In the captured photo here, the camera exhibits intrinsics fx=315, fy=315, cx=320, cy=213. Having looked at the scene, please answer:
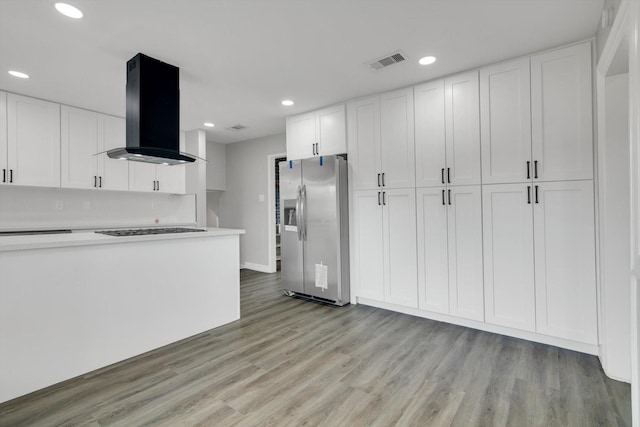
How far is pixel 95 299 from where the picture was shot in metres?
2.35

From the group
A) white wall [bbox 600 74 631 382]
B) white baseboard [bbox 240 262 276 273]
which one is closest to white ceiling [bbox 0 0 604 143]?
white wall [bbox 600 74 631 382]

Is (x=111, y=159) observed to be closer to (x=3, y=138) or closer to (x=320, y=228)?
(x=3, y=138)

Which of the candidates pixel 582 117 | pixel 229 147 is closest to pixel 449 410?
pixel 582 117

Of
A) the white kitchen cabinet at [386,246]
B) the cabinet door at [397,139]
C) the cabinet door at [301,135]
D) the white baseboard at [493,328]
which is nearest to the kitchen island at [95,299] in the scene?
the white kitchen cabinet at [386,246]

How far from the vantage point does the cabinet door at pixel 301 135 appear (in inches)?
169

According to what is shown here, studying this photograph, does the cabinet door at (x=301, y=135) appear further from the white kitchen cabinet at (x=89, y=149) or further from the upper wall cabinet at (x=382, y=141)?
the white kitchen cabinet at (x=89, y=149)

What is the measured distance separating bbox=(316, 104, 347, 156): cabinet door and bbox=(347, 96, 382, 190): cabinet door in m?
0.09

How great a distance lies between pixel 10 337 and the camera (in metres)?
1.98

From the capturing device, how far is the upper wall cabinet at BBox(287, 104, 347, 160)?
4020mm

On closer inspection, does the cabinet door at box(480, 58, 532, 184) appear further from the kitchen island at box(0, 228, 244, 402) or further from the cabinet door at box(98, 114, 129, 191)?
the cabinet door at box(98, 114, 129, 191)

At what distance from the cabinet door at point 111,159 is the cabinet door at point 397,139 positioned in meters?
3.65

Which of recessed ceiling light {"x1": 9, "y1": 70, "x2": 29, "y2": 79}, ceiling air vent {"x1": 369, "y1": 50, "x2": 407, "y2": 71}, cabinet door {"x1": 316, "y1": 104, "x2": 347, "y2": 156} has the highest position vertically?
recessed ceiling light {"x1": 9, "y1": 70, "x2": 29, "y2": 79}

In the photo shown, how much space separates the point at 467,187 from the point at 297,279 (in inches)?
93.3

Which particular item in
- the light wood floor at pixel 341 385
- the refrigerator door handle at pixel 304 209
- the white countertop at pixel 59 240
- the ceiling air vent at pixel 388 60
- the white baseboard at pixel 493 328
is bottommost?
the light wood floor at pixel 341 385
